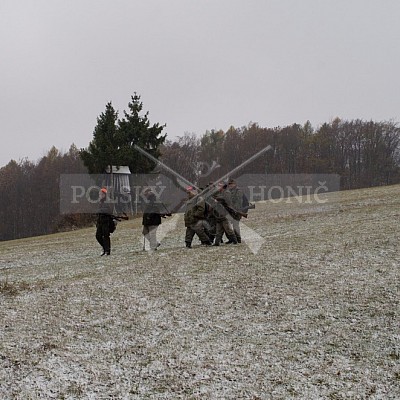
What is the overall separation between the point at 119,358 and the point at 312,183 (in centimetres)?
7943

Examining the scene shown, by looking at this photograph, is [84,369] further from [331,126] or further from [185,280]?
[331,126]

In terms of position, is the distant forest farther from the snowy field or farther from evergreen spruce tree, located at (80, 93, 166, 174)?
the snowy field

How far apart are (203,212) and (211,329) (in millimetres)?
9115

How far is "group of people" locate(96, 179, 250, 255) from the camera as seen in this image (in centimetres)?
1789

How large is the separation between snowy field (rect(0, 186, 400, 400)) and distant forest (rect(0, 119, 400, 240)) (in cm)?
7508

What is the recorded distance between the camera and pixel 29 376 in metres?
6.93

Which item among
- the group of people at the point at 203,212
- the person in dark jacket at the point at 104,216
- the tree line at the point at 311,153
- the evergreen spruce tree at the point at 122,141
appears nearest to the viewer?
the person in dark jacket at the point at 104,216

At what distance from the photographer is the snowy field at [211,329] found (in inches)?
269

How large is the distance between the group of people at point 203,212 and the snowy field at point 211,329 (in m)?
3.02

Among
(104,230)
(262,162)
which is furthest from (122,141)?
(262,162)

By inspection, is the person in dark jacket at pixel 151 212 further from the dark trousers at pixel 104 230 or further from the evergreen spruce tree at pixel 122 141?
the evergreen spruce tree at pixel 122 141

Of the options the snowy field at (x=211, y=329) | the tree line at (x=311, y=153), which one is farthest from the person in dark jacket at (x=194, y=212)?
the tree line at (x=311, y=153)

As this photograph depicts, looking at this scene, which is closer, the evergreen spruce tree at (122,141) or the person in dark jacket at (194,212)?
the person in dark jacket at (194,212)

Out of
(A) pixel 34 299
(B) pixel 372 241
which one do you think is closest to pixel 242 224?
(B) pixel 372 241
